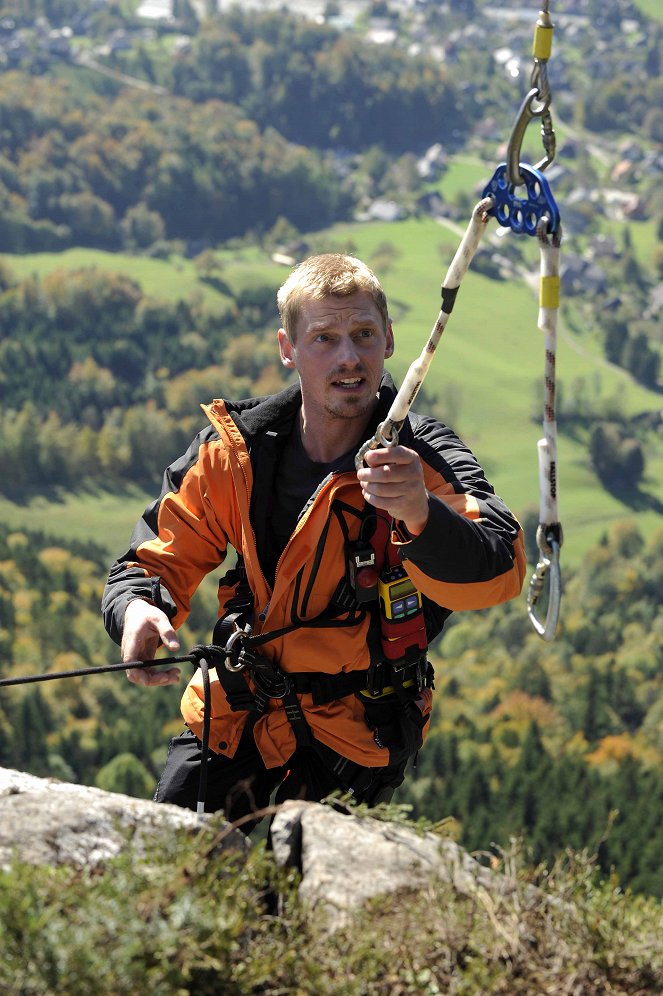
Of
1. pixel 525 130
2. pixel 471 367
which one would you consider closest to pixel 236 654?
pixel 525 130

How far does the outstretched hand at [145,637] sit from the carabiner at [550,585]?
3.61 feet

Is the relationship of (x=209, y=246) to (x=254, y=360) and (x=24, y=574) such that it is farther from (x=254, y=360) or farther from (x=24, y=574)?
(x=24, y=574)

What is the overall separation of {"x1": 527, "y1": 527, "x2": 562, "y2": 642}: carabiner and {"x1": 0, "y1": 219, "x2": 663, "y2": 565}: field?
92926 mm

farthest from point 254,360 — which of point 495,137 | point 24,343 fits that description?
point 495,137

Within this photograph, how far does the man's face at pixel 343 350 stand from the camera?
3891 mm

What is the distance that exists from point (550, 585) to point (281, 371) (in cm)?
13407

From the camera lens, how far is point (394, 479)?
324cm

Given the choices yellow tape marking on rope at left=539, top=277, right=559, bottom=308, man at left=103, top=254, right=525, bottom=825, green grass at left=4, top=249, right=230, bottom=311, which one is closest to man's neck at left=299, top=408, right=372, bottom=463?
man at left=103, top=254, right=525, bottom=825

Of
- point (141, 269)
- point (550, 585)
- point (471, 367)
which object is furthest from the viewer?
point (141, 269)

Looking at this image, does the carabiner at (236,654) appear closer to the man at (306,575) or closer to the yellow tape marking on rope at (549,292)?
the man at (306,575)

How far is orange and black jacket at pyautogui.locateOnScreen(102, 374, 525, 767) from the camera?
3.82 metres

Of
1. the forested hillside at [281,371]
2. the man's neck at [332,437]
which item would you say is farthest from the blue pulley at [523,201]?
the forested hillside at [281,371]

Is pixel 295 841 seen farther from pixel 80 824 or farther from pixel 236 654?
pixel 236 654

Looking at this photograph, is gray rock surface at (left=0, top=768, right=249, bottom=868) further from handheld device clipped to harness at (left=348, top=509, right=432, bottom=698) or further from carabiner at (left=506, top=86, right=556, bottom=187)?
carabiner at (left=506, top=86, right=556, bottom=187)
